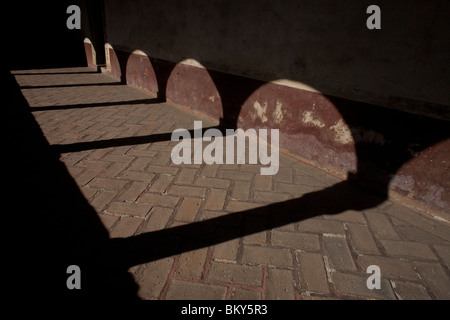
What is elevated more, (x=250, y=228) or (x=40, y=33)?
(x=40, y=33)

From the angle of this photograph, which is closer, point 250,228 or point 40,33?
point 250,228

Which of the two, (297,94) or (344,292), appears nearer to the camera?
(344,292)

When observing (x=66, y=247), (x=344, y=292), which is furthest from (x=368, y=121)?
(x=66, y=247)

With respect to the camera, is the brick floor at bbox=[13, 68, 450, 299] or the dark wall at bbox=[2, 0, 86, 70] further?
the dark wall at bbox=[2, 0, 86, 70]

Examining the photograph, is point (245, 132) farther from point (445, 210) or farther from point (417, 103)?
point (445, 210)

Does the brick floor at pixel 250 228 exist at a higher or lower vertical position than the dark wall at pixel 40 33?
lower

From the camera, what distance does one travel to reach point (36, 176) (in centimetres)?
314

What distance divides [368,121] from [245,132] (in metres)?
2.08

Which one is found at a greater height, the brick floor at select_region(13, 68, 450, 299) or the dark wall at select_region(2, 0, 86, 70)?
the dark wall at select_region(2, 0, 86, 70)

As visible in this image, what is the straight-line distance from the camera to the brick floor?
1.95 meters

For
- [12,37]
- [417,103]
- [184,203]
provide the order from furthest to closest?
[12,37]
[184,203]
[417,103]

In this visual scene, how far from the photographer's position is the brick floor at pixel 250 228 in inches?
76.7

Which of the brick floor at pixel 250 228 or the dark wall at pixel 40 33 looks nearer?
the brick floor at pixel 250 228

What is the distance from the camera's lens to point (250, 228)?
2479 millimetres
